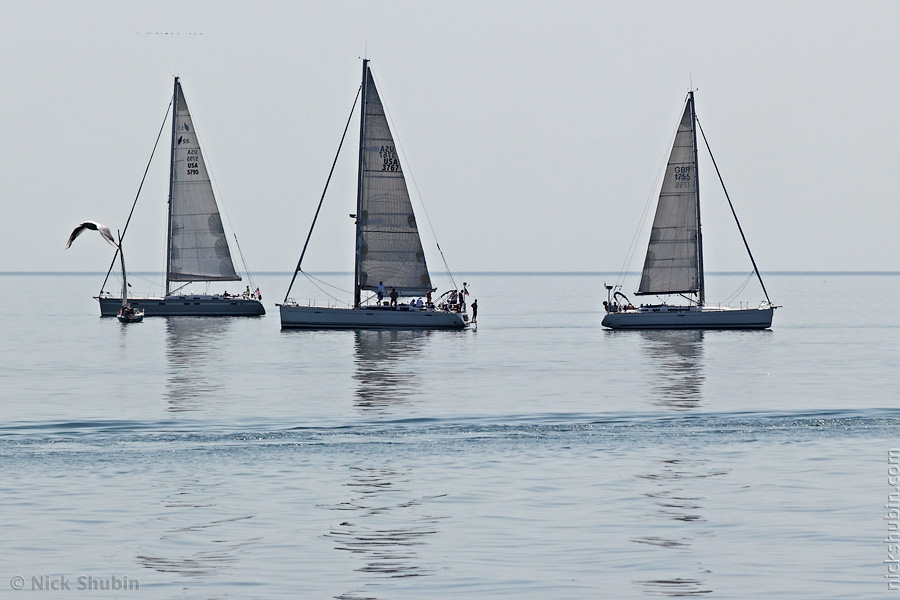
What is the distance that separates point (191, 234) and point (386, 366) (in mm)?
47414

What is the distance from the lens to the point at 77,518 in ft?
71.1

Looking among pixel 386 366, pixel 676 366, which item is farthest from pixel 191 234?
pixel 676 366

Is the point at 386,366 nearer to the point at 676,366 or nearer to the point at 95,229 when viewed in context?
the point at 676,366

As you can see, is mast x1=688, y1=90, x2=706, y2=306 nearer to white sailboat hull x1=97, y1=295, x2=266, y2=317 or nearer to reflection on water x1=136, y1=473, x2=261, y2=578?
white sailboat hull x1=97, y1=295, x2=266, y2=317

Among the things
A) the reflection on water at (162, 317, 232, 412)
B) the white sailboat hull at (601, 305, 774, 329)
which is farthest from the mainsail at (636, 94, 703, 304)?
the reflection on water at (162, 317, 232, 412)

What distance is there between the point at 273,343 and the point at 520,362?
765 inches

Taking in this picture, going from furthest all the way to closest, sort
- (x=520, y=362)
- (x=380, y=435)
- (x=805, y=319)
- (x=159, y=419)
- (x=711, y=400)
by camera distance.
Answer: (x=805, y=319) < (x=520, y=362) < (x=711, y=400) < (x=159, y=419) < (x=380, y=435)

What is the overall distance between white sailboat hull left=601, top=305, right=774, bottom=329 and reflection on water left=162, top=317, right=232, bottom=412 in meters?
25.3

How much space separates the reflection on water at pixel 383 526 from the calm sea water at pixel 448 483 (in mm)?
60

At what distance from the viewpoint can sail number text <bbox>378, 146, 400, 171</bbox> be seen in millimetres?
78500

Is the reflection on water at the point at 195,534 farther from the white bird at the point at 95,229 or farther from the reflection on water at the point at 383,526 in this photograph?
the white bird at the point at 95,229

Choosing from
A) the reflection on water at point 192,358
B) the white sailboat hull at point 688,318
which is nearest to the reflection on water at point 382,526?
the reflection on water at point 192,358

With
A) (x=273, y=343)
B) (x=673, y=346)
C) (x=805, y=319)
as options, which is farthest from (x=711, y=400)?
(x=805, y=319)

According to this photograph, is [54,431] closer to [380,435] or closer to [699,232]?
[380,435]
